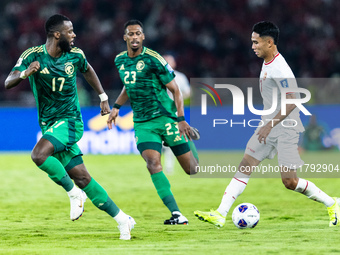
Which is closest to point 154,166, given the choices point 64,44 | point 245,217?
point 245,217

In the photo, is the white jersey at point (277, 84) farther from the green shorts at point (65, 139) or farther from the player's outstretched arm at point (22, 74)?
the player's outstretched arm at point (22, 74)

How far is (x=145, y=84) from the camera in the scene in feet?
27.6

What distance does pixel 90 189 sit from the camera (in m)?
7.20

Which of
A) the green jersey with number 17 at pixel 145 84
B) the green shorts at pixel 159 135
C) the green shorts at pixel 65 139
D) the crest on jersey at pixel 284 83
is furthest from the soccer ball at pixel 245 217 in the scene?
the green shorts at pixel 65 139

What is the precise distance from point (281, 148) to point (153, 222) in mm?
1880

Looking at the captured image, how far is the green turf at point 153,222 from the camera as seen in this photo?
6457mm

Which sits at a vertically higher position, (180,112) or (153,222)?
(180,112)

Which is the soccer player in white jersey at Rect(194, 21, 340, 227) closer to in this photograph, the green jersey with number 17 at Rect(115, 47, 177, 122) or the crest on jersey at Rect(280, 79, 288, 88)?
the crest on jersey at Rect(280, 79, 288, 88)

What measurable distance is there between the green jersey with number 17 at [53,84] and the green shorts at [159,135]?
1025 millimetres

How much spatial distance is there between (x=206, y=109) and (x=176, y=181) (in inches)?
233

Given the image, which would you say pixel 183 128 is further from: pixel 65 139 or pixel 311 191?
pixel 311 191

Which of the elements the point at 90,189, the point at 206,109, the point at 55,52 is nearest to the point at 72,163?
the point at 90,189

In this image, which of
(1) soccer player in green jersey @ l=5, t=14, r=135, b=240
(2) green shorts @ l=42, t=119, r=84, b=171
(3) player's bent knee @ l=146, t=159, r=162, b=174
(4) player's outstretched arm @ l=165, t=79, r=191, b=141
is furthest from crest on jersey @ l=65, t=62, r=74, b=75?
(3) player's bent knee @ l=146, t=159, r=162, b=174

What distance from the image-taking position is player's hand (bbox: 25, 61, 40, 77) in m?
6.86
